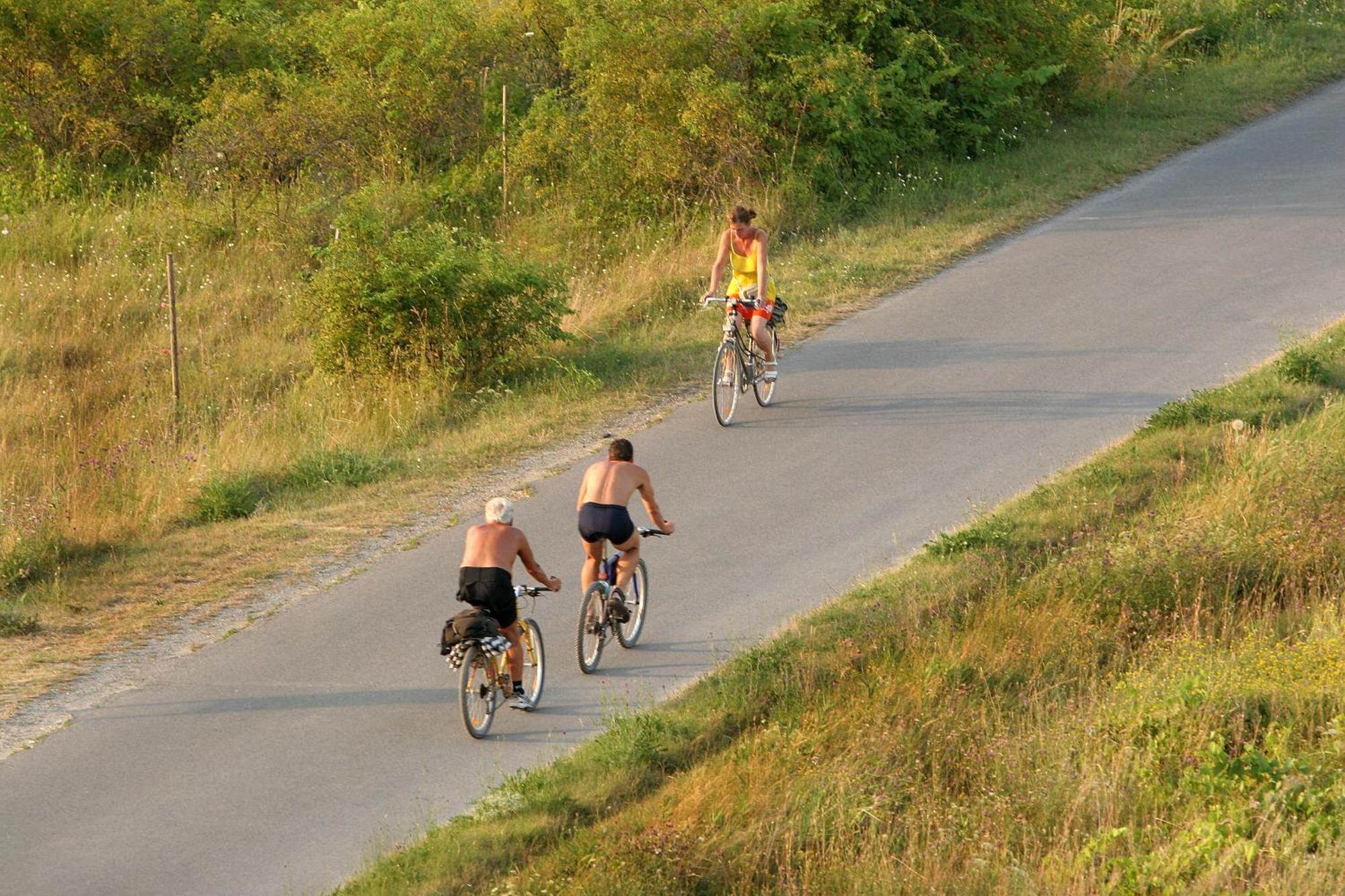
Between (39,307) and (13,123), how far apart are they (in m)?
6.19

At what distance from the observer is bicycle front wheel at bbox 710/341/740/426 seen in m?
13.7

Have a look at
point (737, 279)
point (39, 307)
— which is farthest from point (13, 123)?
point (737, 279)

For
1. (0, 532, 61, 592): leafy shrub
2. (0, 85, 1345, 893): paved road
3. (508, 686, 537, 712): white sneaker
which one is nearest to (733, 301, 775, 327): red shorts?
(0, 85, 1345, 893): paved road

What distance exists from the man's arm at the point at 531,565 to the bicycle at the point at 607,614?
8.1 inches

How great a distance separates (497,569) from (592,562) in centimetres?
106

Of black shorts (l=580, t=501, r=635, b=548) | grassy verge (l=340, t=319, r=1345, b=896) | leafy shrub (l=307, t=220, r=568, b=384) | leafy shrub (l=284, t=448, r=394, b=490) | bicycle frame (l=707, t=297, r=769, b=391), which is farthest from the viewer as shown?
leafy shrub (l=307, t=220, r=568, b=384)

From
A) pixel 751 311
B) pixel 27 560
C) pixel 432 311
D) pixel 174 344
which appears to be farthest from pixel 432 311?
pixel 27 560

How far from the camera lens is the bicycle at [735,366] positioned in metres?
13.7

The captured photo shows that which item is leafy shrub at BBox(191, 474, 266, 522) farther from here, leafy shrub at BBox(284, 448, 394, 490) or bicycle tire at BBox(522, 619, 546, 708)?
bicycle tire at BBox(522, 619, 546, 708)

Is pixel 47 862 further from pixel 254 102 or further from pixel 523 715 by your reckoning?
pixel 254 102

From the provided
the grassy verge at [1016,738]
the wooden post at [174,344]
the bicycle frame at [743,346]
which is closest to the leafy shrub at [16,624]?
the grassy verge at [1016,738]

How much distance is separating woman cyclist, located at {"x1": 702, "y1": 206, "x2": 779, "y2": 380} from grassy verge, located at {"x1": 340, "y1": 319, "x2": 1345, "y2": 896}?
3.13 meters

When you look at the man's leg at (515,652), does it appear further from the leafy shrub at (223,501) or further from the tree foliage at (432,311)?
the tree foliage at (432,311)

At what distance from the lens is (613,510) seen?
9656 millimetres
